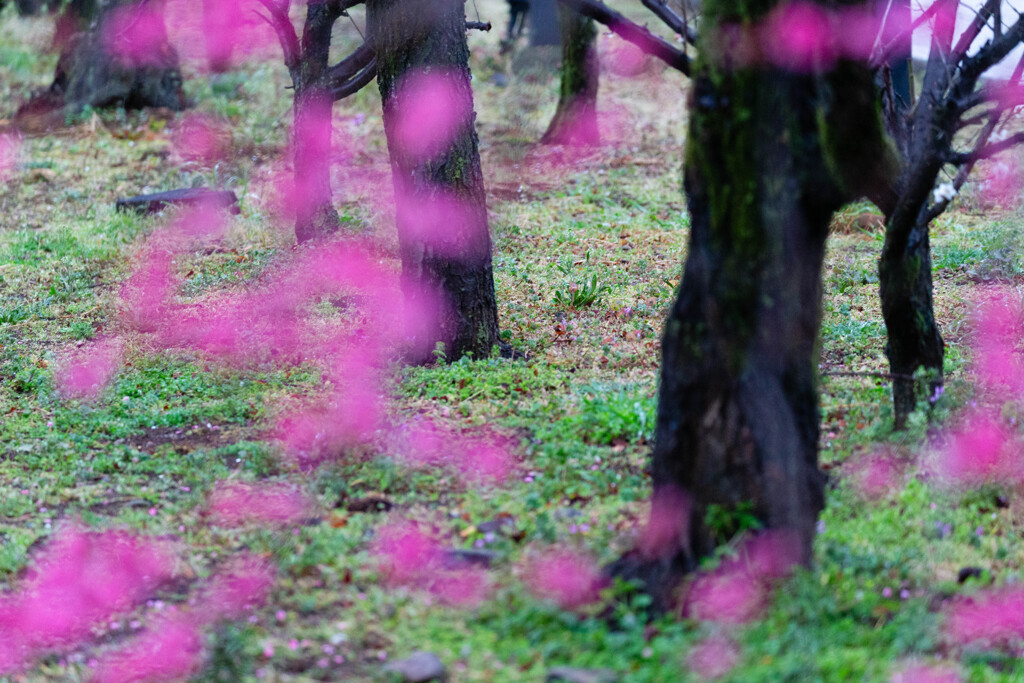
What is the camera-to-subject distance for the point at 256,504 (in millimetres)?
4852

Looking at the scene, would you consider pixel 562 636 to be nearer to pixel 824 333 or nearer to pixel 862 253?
pixel 824 333

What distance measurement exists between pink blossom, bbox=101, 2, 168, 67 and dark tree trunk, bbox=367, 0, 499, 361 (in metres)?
10.0

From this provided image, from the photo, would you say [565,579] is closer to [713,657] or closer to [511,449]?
[713,657]

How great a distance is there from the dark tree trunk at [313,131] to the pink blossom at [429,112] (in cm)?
288

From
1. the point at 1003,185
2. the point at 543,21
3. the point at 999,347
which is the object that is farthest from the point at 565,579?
the point at 543,21

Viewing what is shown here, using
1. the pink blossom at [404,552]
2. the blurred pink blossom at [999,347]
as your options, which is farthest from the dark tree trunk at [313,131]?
the pink blossom at [404,552]

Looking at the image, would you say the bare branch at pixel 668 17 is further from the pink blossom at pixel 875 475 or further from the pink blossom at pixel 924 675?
the pink blossom at pixel 924 675

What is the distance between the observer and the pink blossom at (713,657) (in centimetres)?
318

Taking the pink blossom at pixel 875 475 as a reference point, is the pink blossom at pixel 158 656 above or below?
below

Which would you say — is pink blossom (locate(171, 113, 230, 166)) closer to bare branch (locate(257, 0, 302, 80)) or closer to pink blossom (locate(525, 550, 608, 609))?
bare branch (locate(257, 0, 302, 80))

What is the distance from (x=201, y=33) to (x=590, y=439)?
15.7 metres

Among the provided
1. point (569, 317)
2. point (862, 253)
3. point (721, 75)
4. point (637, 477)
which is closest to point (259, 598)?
point (637, 477)

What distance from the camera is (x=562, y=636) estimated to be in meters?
3.53

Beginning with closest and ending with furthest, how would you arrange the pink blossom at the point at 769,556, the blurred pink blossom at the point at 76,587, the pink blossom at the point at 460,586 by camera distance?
the pink blossom at the point at 769,556 → the pink blossom at the point at 460,586 → the blurred pink blossom at the point at 76,587
